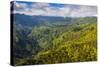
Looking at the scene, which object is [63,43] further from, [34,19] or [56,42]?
[34,19]

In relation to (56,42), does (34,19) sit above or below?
above

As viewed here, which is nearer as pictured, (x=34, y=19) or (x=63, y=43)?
(x=34, y=19)

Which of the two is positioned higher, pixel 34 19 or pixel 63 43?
pixel 34 19

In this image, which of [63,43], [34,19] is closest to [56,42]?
[63,43]

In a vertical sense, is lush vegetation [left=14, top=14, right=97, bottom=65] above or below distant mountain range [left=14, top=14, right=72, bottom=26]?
below

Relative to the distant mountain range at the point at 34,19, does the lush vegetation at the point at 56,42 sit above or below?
below
